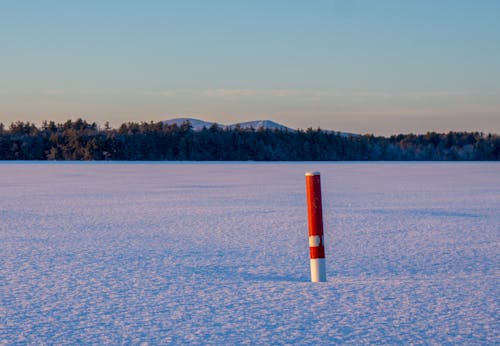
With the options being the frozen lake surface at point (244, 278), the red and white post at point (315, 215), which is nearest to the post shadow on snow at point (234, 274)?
the frozen lake surface at point (244, 278)

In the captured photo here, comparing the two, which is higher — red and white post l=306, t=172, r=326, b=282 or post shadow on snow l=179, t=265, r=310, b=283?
red and white post l=306, t=172, r=326, b=282

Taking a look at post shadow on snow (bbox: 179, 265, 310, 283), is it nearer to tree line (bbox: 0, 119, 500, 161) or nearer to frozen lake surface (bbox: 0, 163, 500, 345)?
frozen lake surface (bbox: 0, 163, 500, 345)

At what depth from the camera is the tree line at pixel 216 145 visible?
46781 mm

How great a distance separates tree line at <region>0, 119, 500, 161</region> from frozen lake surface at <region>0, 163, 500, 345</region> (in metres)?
39.1

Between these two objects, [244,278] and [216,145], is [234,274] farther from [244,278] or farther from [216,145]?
[216,145]

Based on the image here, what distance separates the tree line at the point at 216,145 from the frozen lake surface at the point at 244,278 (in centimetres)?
3914

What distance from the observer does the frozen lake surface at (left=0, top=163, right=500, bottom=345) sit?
302cm

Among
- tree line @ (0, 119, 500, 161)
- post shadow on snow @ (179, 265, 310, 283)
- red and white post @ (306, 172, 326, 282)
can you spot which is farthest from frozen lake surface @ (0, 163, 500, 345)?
tree line @ (0, 119, 500, 161)

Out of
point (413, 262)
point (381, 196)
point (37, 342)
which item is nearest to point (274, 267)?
point (413, 262)

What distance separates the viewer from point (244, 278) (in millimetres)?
4293

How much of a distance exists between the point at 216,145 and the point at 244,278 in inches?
1789

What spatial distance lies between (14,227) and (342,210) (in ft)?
14.6

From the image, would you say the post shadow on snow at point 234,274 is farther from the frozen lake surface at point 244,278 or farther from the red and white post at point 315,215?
the red and white post at point 315,215

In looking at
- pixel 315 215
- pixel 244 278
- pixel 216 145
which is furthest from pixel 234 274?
pixel 216 145
